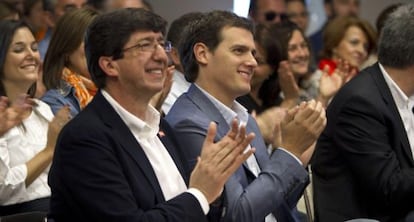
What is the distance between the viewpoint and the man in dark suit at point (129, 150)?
85.7 inches

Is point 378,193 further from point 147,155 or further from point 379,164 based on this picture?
point 147,155

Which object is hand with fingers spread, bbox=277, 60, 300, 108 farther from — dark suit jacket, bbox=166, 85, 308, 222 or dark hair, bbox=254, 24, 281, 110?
dark suit jacket, bbox=166, 85, 308, 222

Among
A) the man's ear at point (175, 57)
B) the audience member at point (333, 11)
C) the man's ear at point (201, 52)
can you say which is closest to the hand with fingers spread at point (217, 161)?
the man's ear at point (201, 52)

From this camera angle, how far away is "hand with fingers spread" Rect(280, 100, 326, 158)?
2.57 metres

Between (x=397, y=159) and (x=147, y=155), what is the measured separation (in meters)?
1.11

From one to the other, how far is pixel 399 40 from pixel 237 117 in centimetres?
72

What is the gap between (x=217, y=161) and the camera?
7.35 ft

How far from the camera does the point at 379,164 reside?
3016mm

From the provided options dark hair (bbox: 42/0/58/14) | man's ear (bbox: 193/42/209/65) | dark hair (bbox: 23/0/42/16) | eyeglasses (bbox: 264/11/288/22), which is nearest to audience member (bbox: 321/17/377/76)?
Result: eyeglasses (bbox: 264/11/288/22)

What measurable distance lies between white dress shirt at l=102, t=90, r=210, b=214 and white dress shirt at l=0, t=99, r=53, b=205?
2.56 feet

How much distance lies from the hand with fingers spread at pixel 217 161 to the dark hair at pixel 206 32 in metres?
0.62

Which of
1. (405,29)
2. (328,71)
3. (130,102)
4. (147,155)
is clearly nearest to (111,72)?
(130,102)

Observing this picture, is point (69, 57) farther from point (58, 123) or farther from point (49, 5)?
point (49, 5)

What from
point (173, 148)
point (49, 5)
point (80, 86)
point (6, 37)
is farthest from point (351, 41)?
point (173, 148)
